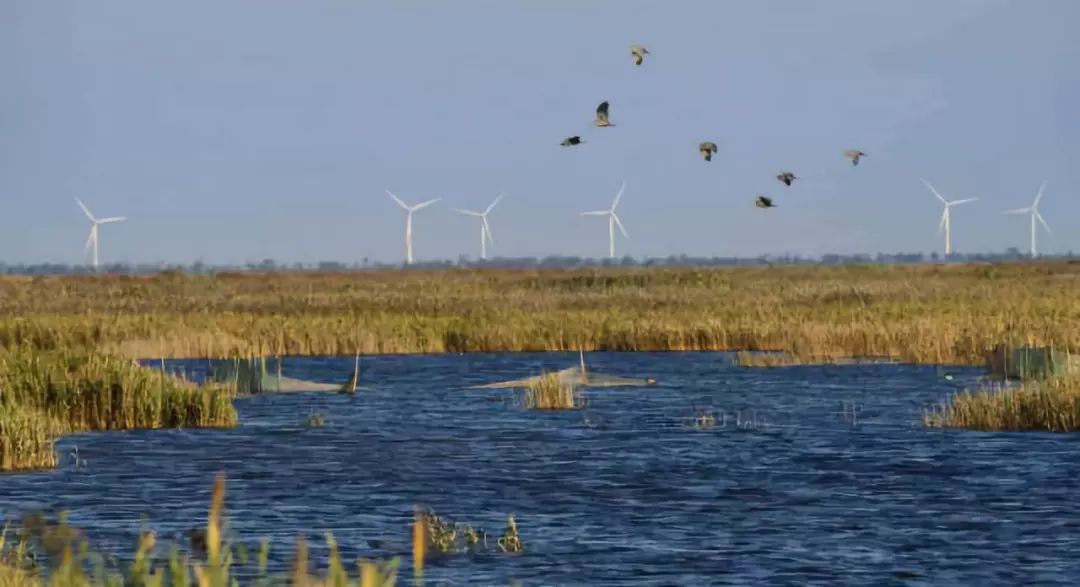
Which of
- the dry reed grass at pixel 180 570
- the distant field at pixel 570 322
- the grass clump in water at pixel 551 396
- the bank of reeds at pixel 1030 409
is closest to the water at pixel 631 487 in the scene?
the bank of reeds at pixel 1030 409

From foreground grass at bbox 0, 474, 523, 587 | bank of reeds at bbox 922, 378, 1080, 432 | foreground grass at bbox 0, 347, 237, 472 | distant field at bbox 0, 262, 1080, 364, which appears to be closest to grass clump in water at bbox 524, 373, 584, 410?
foreground grass at bbox 0, 347, 237, 472

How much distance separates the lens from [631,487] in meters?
24.6

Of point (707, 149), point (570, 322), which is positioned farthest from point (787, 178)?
point (570, 322)

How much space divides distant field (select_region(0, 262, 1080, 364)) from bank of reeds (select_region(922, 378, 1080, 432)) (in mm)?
11311

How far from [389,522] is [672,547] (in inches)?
136

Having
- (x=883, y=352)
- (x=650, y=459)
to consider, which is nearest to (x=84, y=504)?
(x=650, y=459)

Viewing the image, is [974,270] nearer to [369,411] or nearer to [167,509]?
[369,411]

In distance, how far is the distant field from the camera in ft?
160

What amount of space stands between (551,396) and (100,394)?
953 centimetres

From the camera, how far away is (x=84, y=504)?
22.5m

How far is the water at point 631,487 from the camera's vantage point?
1825 cm

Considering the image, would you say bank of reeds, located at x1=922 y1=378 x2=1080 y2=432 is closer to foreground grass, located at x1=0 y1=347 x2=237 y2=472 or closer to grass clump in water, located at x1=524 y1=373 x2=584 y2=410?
grass clump in water, located at x1=524 y1=373 x2=584 y2=410

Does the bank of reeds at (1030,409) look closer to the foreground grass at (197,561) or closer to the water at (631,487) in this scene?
the water at (631,487)

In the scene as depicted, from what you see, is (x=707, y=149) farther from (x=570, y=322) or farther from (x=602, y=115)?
(x=570, y=322)
